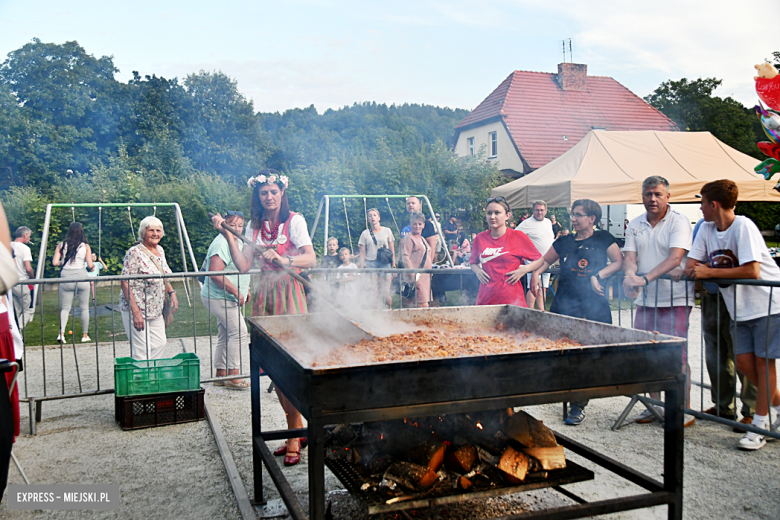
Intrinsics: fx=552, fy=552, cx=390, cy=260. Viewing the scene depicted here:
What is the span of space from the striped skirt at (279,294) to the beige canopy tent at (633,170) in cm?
617

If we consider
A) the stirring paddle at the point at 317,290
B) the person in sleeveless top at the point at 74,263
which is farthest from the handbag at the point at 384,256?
the stirring paddle at the point at 317,290

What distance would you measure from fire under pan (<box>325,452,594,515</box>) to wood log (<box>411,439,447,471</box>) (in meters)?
0.12

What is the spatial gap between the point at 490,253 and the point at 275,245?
206cm

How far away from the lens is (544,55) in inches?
262

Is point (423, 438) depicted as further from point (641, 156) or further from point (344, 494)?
point (641, 156)

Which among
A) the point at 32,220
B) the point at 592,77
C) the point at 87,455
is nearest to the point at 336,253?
the point at 592,77

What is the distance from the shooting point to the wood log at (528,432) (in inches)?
116

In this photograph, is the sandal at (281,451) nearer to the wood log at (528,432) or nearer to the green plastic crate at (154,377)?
the green plastic crate at (154,377)

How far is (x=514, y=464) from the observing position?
2779mm

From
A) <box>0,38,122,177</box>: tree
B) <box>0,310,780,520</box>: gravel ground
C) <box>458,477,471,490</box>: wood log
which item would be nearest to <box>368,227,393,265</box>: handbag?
<box>0,310,780,520</box>: gravel ground

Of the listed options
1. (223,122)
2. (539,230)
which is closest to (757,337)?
(539,230)

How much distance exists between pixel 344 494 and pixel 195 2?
4.47m

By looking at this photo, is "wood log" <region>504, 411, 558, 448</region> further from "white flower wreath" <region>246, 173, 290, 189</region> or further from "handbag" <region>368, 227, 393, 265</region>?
"handbag" <region>368, 227, 393, 265</region>

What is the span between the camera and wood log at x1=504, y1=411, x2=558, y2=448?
9.63ft
